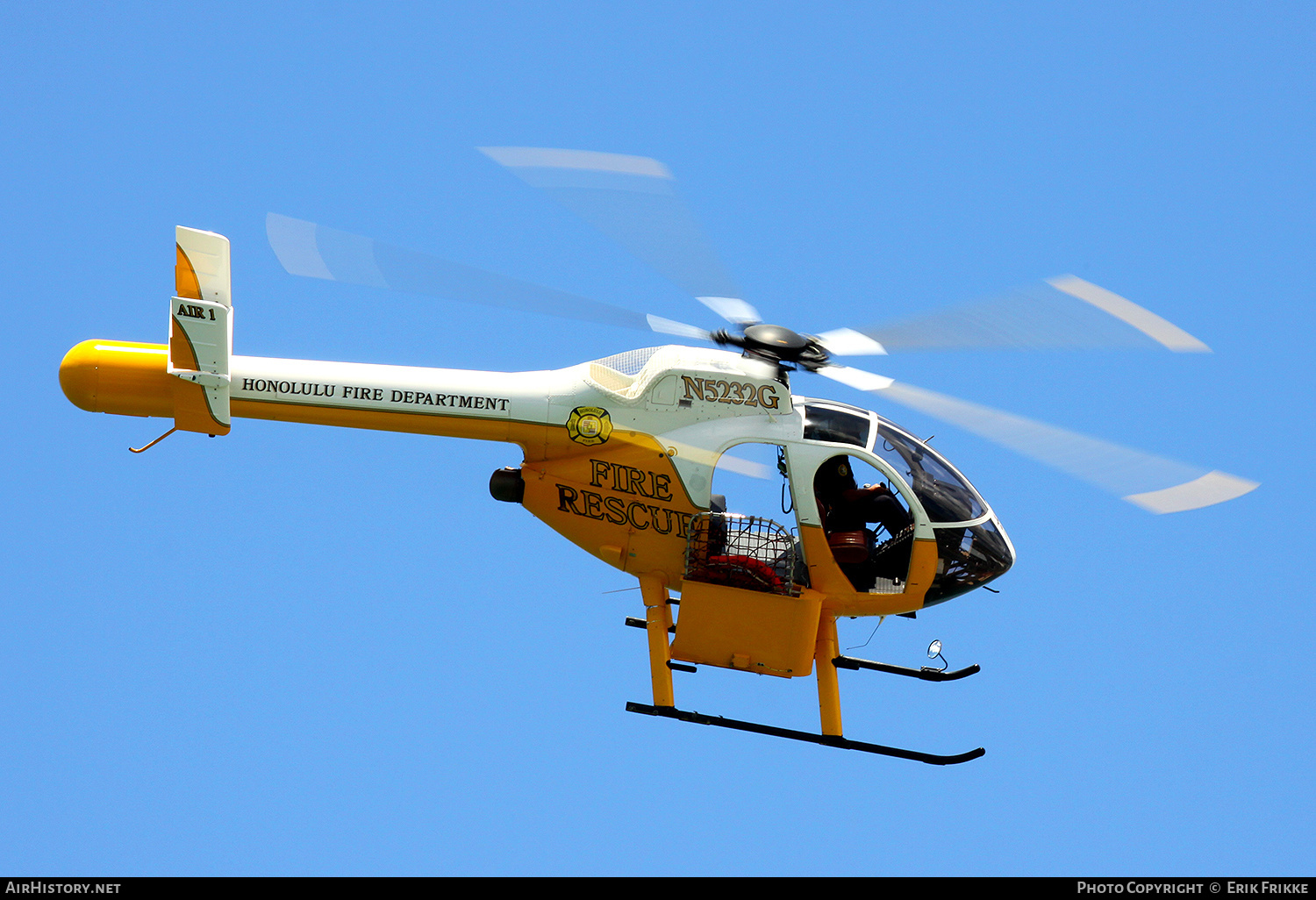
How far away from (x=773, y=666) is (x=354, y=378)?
3.88m

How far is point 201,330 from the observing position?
10.0m

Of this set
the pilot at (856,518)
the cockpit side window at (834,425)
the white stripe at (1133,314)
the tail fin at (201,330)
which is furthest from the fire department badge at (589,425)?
the white stripe at (1133,314)

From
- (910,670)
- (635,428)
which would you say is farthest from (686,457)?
(910,670)

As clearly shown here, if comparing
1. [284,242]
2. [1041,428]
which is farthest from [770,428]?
[284,242]

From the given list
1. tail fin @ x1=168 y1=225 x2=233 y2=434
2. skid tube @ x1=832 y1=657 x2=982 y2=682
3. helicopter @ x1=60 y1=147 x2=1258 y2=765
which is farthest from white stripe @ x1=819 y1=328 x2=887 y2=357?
tail fin @ x1=168 y1=225 x2=233 y2=434

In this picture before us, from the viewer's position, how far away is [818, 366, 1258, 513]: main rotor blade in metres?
8.72

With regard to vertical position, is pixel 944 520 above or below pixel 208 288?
below

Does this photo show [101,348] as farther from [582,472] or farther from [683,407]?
[683,407]

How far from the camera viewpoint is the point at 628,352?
10367 millimetres

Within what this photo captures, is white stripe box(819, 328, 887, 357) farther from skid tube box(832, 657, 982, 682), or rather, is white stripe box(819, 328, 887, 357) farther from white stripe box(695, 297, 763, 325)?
skid tube box(832, 657, 982, 682)

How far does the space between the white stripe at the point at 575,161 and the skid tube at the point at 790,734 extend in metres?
4.02

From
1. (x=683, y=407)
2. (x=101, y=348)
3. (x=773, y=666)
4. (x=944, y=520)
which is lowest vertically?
(x=773, y=666)

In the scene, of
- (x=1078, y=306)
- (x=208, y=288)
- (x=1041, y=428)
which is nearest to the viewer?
(x=1078, y=306)

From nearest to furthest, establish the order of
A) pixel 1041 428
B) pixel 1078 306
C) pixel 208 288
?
pixel 1078 306
pixel 1041 428
pixel 208 288
